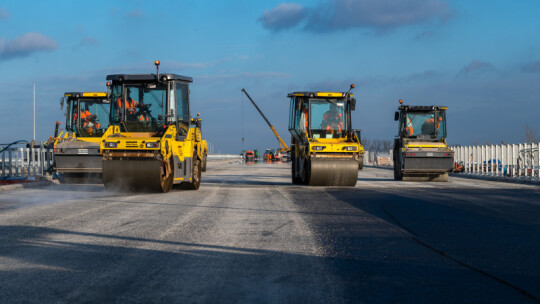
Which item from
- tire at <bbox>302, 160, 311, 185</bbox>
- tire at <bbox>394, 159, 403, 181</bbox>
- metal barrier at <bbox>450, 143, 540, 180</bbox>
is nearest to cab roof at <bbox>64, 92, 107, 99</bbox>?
tire at <bbox>302, 160, 311, 185</bbox>

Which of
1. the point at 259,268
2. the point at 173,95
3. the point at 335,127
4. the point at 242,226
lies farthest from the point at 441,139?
the point at 259,268

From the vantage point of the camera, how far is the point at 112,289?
4.92m

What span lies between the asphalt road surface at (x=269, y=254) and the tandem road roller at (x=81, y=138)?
7614 millimetres

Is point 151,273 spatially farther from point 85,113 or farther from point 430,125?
point 430,125

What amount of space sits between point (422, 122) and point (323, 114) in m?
6.04

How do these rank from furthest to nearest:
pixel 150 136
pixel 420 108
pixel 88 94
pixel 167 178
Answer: pixel 420 108, pixel 88 94, pixel 150 136, pixel 167 178

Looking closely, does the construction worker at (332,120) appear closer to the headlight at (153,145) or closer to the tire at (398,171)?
the tire at (398,171)

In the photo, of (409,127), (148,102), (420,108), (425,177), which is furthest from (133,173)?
(425,177)

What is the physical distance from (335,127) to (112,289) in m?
15.6

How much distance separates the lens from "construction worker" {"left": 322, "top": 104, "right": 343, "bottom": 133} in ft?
65.4

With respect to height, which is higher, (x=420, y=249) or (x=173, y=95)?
(x=173, y=95)

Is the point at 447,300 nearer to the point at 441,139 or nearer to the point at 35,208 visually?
the point at 35,208

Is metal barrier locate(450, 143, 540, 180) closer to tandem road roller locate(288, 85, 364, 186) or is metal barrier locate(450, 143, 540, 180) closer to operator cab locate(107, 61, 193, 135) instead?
tandem road roller locate(288, 85, 364, 186)

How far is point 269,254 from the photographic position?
6586 millimetres
